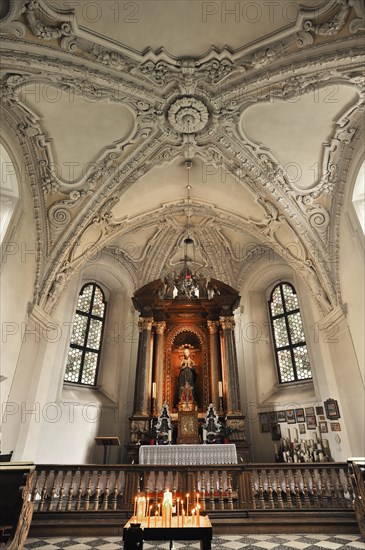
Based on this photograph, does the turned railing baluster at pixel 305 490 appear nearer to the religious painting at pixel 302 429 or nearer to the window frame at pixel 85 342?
the religious painting at pixel 302 429

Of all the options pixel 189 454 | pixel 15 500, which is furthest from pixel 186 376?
pixel 15 500

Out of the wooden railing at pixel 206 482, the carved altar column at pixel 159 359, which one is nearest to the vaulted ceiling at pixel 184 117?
the carved altar column at pixel 159 359

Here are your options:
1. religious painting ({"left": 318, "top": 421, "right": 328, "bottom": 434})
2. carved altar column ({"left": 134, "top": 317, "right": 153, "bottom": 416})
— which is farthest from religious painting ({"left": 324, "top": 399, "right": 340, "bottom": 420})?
carved altar column ({"left": 134, "top": 317, "right": 153, "bottom": 416})

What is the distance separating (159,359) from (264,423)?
155 inches

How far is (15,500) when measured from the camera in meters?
4.27

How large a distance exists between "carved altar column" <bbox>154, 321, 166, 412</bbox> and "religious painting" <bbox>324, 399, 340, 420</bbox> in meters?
4.86

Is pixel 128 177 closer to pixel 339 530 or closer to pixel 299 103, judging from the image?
pixel 299 103

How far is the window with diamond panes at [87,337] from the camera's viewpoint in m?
11.8

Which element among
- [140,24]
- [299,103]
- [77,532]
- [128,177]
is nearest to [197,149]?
[128,177]

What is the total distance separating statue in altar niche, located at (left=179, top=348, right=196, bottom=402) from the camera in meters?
11.2

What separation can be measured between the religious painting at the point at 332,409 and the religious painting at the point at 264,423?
7.74ft

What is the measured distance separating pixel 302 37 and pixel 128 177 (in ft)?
16.3

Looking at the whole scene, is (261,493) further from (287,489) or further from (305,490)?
(305,490)

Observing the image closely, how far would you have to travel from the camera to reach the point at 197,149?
896 centimetres
